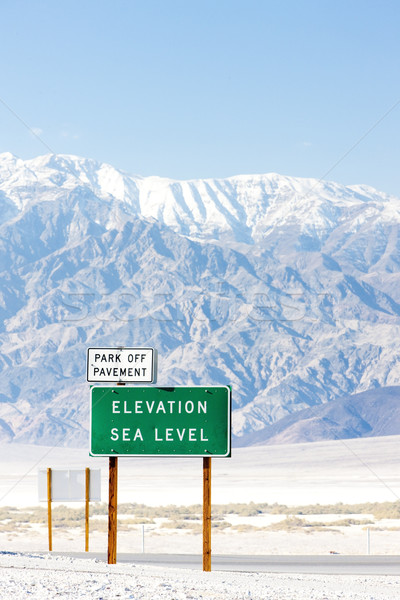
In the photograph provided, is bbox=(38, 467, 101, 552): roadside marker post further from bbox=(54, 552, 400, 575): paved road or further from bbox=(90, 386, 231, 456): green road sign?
bbox=(90, 386, 231, 456): green road sign

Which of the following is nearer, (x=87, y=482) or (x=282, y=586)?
(x=282, y=586)

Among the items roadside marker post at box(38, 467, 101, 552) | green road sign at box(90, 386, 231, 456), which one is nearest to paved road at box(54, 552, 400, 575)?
roadside marker post at box(38, 467, 101, 552)

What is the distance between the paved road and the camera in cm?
3078

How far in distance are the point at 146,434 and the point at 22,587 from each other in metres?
4.83

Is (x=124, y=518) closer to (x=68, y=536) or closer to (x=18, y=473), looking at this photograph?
(x=68, y=536)

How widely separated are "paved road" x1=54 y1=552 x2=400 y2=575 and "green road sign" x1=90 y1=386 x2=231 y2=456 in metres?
11.9

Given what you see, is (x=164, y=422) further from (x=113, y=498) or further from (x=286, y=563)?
(x=286, y=563)

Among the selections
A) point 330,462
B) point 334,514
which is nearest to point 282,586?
point 334,514

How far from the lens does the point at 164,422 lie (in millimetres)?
19438

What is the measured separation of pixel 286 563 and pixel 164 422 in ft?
53.9

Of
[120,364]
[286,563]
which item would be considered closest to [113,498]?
[120,364]

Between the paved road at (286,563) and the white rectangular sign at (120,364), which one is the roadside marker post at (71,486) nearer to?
the paved road at (286,563)

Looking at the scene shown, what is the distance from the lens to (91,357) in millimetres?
19672

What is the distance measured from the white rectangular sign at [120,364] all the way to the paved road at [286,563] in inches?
495
